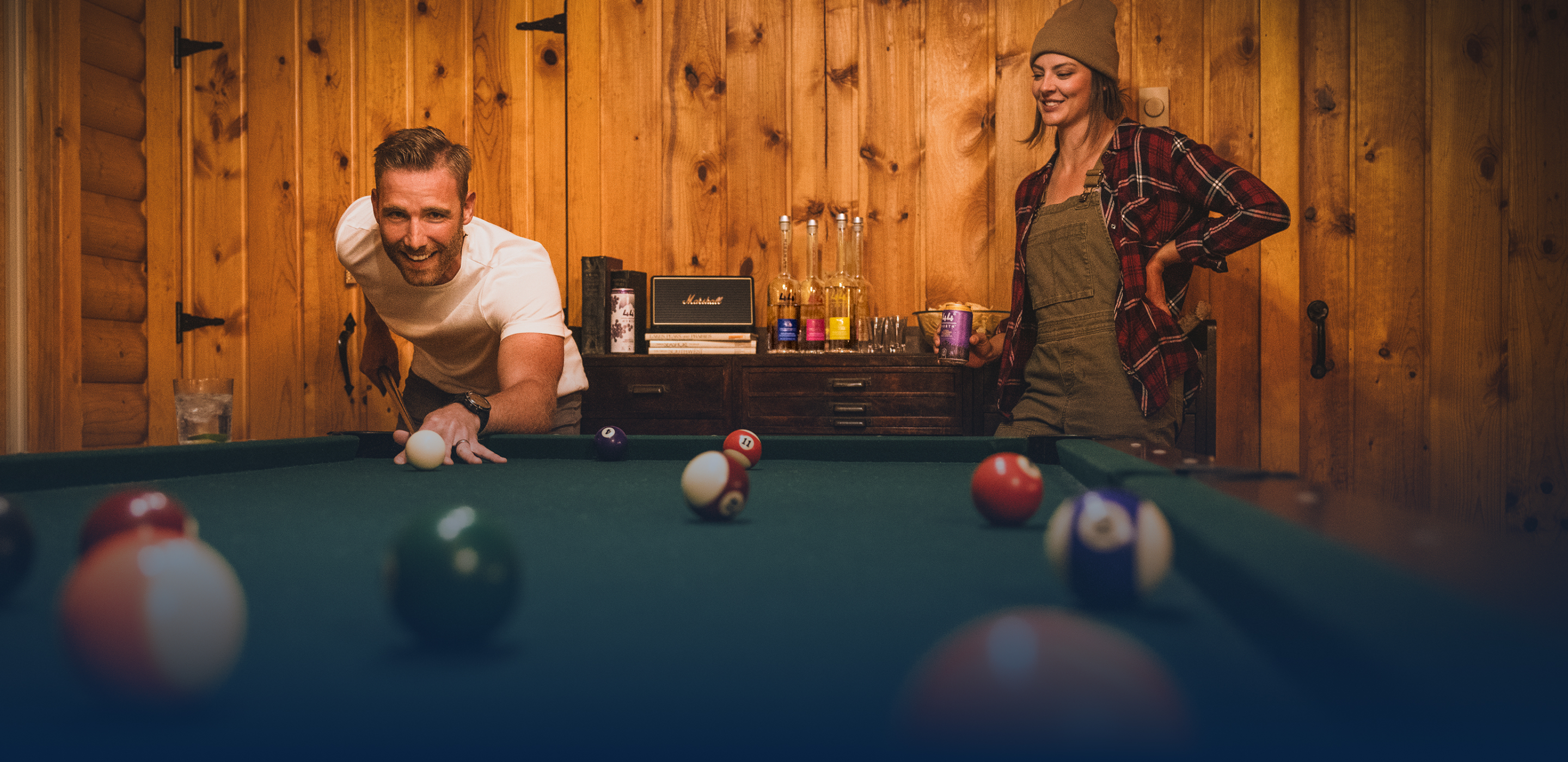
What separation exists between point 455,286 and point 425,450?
1104 mm

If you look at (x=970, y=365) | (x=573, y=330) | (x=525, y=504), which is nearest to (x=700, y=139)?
(x=573, y=330)

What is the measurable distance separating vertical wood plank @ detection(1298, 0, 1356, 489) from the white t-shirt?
108 inches

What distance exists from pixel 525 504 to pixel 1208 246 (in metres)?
2.14

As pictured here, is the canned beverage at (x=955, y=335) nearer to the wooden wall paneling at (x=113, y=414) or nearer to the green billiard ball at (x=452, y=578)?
the green billiard ball at (x=452, y=578)

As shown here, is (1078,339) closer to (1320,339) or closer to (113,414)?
(1320,339)

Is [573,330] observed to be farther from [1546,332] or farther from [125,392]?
[1546,332]

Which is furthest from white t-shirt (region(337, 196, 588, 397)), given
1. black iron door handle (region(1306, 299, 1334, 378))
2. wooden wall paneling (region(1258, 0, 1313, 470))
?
black iron door handle (region(1306, 299, 1334, 378))

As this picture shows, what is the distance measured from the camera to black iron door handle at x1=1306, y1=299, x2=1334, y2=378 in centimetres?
333

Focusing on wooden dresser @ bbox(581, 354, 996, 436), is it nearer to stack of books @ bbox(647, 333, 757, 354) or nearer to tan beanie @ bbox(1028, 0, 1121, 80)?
stack of books @ bbox(647, 333, 757, 354)

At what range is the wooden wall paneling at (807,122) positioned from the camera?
3791 mm

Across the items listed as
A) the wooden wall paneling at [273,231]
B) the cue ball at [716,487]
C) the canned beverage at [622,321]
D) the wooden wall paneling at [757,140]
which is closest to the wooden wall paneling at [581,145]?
the canned beverage at [622,321]

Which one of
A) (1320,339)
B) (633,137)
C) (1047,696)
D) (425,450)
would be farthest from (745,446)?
(1320,339)

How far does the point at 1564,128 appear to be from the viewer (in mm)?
3191

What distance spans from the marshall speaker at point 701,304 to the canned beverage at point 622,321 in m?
0.09
